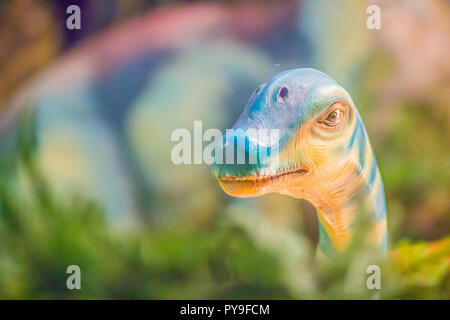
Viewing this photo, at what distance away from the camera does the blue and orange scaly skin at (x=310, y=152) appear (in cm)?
193

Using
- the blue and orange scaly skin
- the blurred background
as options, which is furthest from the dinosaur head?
the blurred background

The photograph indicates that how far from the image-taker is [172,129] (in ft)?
8.20

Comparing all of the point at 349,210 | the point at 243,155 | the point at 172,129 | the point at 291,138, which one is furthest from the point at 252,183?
the point at 172,129

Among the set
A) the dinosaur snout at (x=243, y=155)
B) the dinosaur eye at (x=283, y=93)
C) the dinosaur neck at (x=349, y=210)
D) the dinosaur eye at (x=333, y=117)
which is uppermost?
the dinosaur eye at (x=283, y=93)

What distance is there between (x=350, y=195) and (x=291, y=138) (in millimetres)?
386

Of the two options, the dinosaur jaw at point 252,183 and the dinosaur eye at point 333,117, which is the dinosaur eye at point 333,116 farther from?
the dinosaur jaw at point 252,183

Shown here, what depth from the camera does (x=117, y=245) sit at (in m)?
2.45

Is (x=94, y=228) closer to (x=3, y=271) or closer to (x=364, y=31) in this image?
(x=3, y=271)

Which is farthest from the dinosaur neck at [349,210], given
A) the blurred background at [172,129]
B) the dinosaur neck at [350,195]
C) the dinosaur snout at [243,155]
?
the dinosaur snout at [243,155]

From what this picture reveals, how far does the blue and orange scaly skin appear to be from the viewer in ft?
6.32

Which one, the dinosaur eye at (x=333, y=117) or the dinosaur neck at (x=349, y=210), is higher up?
the dinosaur eye at (x=333, y=117)

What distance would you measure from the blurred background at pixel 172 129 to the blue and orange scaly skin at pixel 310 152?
337 millimetres

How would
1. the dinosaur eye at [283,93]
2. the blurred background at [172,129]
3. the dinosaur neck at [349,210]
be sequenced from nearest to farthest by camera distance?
the dinosaur eye at [283,93] → the dinosaur neck at [349,210] → the blurred background at [172,129]
